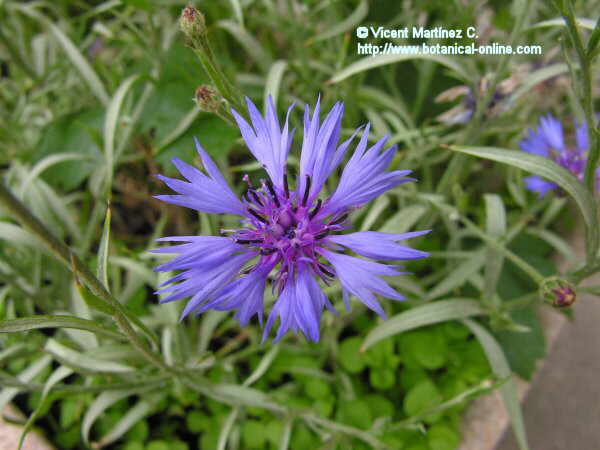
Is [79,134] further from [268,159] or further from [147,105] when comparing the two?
[268,159]

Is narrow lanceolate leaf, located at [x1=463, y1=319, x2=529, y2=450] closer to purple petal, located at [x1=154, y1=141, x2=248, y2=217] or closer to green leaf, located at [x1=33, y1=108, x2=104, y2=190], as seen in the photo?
purple petal, located at [x1=154, y1=141, x2=248, y2=217]

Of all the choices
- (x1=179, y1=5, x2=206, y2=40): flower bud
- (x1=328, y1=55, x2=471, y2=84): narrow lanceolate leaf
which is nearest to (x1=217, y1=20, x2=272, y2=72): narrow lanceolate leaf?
(x1=328, y1=55, x2=471, y2=84): narrow lanceolate leaf

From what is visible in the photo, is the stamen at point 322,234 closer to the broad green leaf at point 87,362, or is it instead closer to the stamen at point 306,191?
the stamen at point 306,191

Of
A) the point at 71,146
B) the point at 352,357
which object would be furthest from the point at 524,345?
the point at 71,146

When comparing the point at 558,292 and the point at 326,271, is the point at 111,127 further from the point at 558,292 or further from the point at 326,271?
the point at 558,292

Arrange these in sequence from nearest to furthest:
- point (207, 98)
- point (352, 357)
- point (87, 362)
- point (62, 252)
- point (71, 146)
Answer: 1. point (62, 252)
2. point (207, 98)
3. point (87, 362)
4. point (352, 357)
5. point (71, 146)

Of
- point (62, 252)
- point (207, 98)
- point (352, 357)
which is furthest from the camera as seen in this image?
point (352, 357)

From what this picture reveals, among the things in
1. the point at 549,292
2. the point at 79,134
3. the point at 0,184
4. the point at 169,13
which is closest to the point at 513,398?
the point at 549,292
